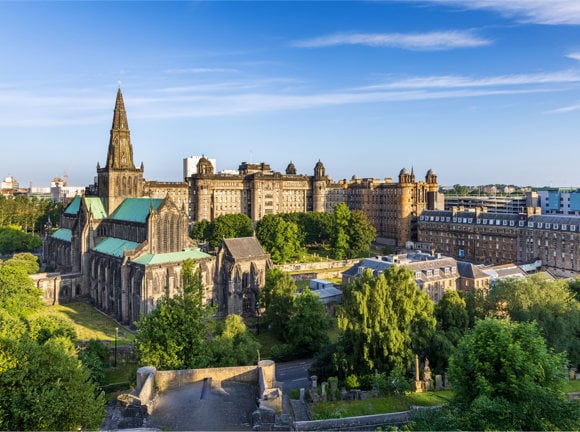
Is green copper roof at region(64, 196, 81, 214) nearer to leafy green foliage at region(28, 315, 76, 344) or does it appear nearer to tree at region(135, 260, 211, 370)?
leafy green foliage at region(28, 315, 76, 344)

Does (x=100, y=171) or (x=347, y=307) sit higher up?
(x=100, y=171)

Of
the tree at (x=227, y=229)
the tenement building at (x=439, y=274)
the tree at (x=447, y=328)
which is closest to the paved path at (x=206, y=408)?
the tree at (x=447, y=328)

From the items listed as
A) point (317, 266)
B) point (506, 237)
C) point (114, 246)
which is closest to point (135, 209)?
point (114, 246)

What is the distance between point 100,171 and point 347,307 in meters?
60.4

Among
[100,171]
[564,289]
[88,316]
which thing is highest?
[100,171]

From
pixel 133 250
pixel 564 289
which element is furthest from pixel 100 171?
pixel 564 289

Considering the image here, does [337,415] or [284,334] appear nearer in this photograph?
[337,415]

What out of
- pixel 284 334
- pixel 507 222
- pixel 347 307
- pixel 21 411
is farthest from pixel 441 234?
pixel 21 411

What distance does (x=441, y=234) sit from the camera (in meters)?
121

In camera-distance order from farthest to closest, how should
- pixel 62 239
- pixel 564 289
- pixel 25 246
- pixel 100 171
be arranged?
1. pixel 25 246
2. pixel 62 239
3. pixel 100 171
4. pixel 564 289

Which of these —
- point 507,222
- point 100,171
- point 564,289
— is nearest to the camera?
point 564,289

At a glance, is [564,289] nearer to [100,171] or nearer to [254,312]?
[254,312]

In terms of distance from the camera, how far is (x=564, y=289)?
55594 mm

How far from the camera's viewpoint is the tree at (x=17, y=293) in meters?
57.8
